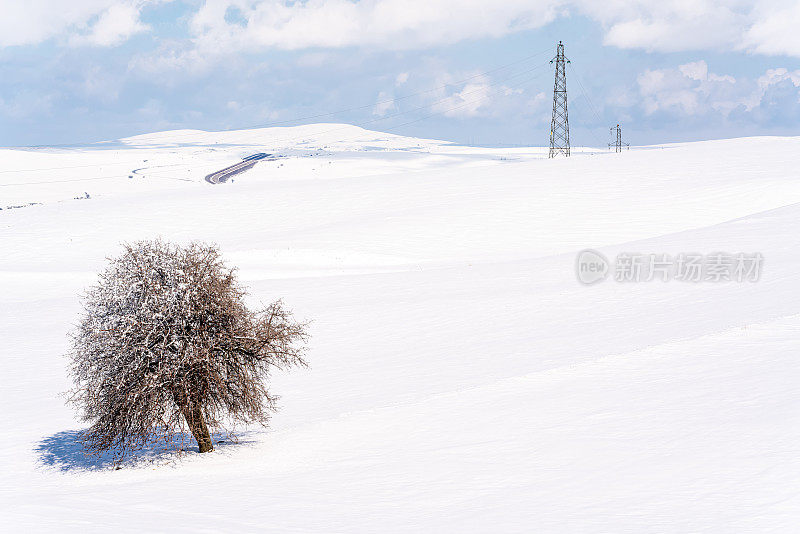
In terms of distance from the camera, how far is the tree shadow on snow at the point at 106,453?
22.0 m

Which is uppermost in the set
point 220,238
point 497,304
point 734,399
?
point 220,238

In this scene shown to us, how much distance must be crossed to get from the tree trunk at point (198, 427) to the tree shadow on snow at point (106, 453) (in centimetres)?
39

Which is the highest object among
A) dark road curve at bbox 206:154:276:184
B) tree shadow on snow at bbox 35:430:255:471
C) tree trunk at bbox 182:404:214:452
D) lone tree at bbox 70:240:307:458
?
dark road curve at bbox 206:154:276:184

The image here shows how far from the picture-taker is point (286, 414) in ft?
83.5

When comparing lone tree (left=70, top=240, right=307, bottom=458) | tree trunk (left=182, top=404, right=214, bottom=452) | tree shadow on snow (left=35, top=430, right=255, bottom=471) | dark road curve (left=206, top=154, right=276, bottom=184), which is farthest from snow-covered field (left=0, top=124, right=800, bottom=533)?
dark road curve (left=206, top=154, right=276, bottom=184)

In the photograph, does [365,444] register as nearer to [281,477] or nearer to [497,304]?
[281,477]

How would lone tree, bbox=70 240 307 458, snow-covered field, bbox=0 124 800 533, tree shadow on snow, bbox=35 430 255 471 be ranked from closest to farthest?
snow-covered field, bbox=0 124 800 533, lone tree, bbox=70 240 307 458, tree shadow on snow, bbox=35 430 255 471

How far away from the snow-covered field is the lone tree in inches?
76.2

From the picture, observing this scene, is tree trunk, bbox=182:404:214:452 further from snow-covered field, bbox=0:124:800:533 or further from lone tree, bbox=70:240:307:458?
snow-covered field, bbox=0:124:800:533

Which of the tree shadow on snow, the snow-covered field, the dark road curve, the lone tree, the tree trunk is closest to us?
the snow-covered field

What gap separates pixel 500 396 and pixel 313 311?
56.5 feet

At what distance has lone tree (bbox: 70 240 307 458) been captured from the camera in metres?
19.7

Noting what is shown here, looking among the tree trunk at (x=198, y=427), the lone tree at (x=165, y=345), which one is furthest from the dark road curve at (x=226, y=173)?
the lone tree at (x=165, y=345)

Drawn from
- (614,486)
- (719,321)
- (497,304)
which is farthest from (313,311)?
(614,486)
